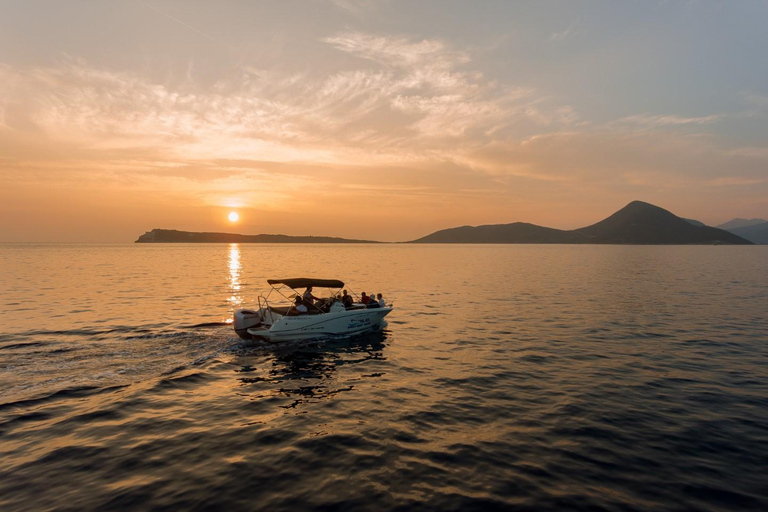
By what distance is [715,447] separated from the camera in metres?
10.3

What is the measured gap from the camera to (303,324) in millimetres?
22641

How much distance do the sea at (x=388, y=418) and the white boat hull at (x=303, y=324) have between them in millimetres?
799

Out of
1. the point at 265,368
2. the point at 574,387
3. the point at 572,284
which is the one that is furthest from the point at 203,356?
the point at 572,284

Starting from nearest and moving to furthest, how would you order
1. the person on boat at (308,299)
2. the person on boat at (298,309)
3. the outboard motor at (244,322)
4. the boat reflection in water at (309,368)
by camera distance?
the boat reflection in water at (309,368)
the outboard motor at (244,322)
the person on boat at (298,309)
the person on boat at (308,299)

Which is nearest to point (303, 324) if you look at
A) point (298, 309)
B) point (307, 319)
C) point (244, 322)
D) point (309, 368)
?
point (307, 319)

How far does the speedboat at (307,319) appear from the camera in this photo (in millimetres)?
21984

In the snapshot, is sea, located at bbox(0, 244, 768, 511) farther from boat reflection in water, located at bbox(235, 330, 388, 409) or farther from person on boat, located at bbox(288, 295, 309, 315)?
person on boat, located at bbox(288, 295, 309, 315)

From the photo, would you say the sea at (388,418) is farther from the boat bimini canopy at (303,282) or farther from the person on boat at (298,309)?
the boat bimini canopy at (303,282)

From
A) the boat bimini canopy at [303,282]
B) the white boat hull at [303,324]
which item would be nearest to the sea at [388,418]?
the white boat hull at [303,324]

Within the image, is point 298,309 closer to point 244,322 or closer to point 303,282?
point 303,282

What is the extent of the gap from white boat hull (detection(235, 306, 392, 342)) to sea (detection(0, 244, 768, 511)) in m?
0.80

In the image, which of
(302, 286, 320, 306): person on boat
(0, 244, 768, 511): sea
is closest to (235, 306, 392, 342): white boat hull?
(0, 244, 768, 511): sea

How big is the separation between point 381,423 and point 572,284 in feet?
154

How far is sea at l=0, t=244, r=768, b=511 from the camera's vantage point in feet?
28.0
